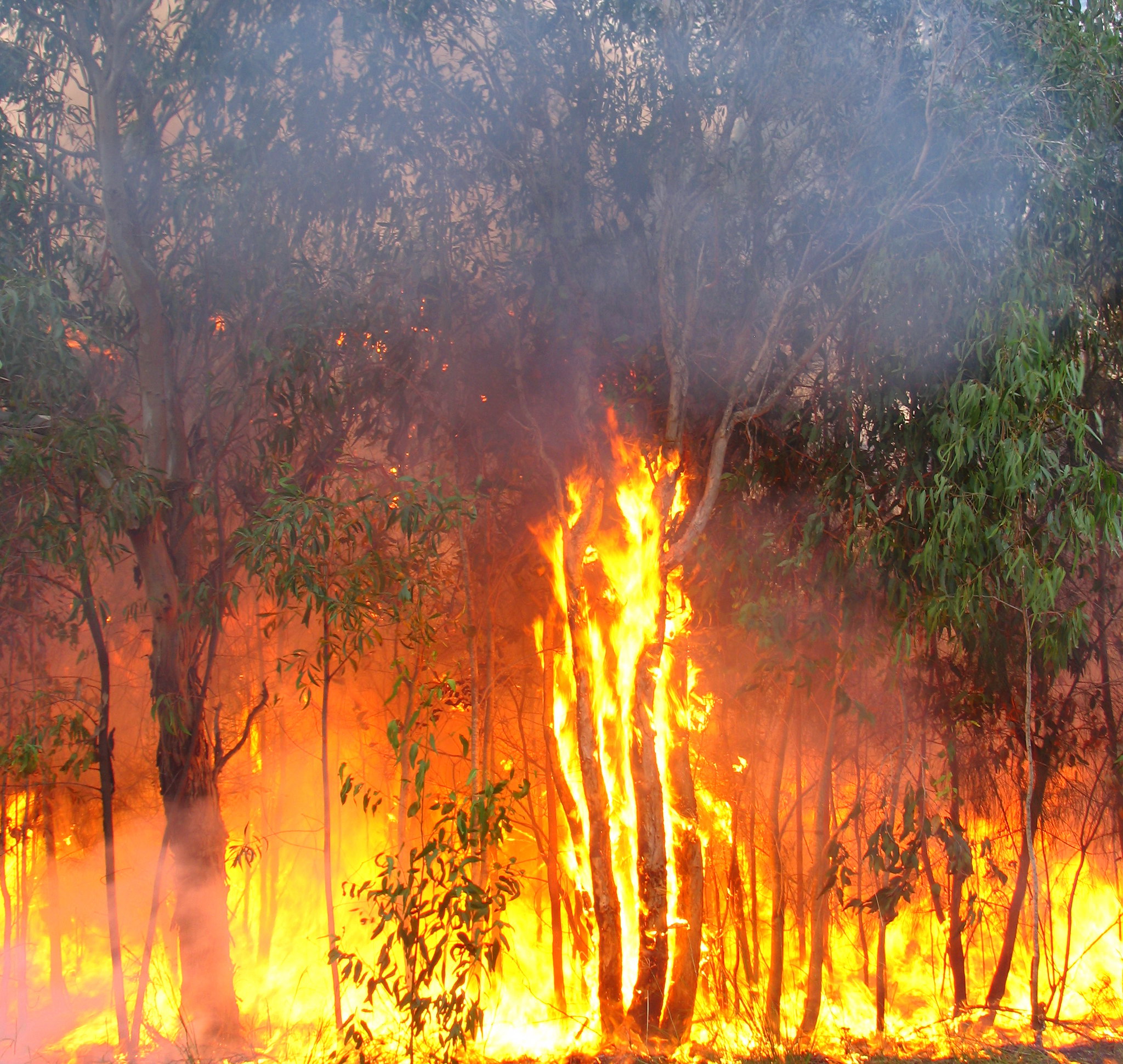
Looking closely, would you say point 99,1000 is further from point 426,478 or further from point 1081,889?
point 1081,889

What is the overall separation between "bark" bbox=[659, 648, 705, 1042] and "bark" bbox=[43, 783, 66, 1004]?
3.77m

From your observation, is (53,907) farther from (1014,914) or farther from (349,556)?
(1014,914)

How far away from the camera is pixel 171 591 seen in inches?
177

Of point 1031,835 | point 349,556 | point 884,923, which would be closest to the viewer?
point 349,556

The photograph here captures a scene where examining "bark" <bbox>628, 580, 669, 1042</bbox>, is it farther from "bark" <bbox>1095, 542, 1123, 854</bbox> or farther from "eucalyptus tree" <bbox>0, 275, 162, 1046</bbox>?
"eucalyptus tree" <bbox>0, 275, 162, 1046</bbox>

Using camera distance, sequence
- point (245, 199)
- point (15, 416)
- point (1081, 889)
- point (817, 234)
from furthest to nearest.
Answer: point (1081, 889)
point (245, 199)
point (817, 234)
point (15, 416)

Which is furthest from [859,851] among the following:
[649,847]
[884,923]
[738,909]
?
[649,847]

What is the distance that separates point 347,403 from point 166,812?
2340 mm

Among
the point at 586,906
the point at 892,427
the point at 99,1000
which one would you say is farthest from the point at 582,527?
the point at 99,1000

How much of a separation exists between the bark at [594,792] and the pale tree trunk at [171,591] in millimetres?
1963

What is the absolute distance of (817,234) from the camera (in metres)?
4.34

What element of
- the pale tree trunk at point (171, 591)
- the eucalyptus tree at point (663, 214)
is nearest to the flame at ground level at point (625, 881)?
the eucalyptus tree at point (663, 214)

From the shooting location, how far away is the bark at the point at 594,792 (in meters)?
4.30

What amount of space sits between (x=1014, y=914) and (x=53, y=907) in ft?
19.1
